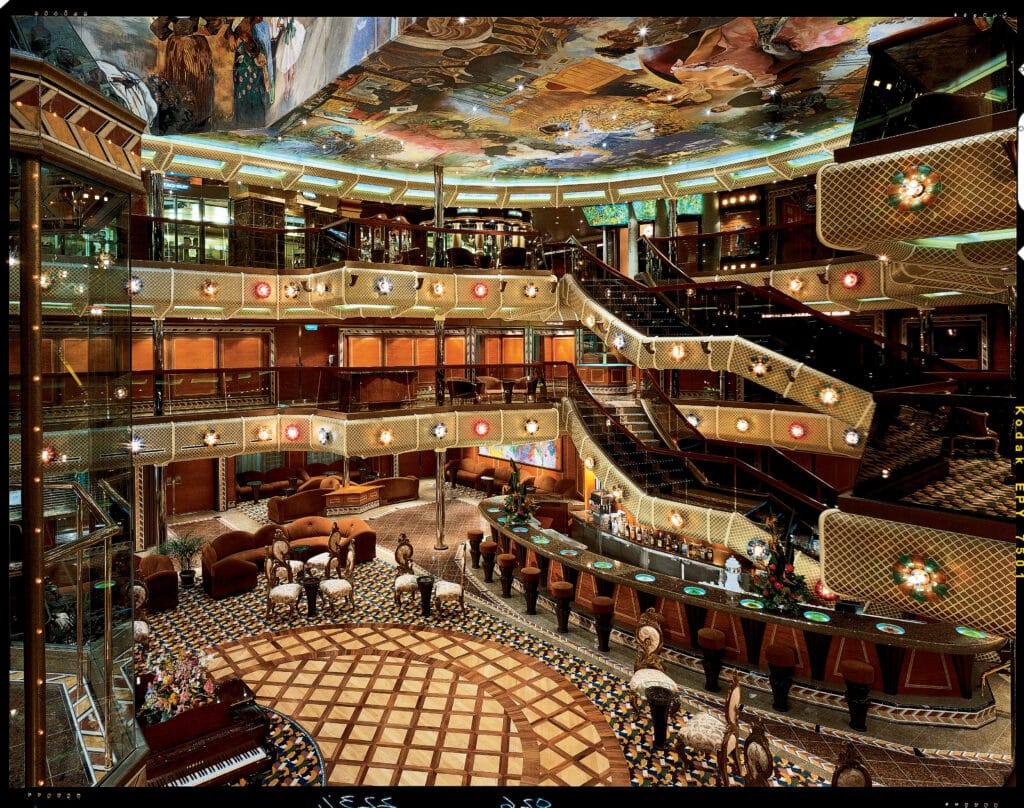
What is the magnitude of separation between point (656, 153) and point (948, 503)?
11050 millimetres

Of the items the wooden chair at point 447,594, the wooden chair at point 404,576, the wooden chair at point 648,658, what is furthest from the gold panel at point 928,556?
the wooden chair at point 404,576

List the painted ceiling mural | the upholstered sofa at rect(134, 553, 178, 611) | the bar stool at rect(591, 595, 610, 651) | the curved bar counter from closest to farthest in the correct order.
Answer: the curved bar counter → the painted ceiling mural → the bar stool at rect(591, 595, 610, 651) → the upholstered sofa at rect(134, 553, 178, 611)

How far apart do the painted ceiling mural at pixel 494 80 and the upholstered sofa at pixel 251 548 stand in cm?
795

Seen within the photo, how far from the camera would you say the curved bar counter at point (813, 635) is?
731 cm

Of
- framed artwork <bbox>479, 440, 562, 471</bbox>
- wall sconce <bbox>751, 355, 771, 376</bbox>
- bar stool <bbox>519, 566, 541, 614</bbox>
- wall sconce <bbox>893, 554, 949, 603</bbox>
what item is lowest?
bar stool <bbox>519, 566, 541, 614</bbox>

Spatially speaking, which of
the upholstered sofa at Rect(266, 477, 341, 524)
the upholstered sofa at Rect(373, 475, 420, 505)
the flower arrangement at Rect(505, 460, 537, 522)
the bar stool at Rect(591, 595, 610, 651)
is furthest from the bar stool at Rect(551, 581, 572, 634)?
the upholstered sofa at Rect(373, 475, 420, 505)

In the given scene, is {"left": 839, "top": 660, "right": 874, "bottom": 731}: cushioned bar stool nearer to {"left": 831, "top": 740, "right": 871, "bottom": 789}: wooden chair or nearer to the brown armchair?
{"left": 831, "top": 740, "right": 871, "bottom": 789}: wooden chair

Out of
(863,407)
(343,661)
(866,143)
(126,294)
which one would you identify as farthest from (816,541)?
(126,294)

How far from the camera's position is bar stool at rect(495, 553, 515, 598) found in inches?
453

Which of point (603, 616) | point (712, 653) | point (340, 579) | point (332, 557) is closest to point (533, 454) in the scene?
point (332, 557)

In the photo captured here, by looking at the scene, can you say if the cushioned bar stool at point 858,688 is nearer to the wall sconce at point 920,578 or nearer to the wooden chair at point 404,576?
the wall sconce at point 920,578

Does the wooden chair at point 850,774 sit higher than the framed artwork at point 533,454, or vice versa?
the framed artwork at point 533,454

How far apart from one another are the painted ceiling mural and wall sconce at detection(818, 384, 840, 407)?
15.8 feet

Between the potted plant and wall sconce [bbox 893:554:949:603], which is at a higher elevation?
wall sconce [bbox 893:554:949:603]
